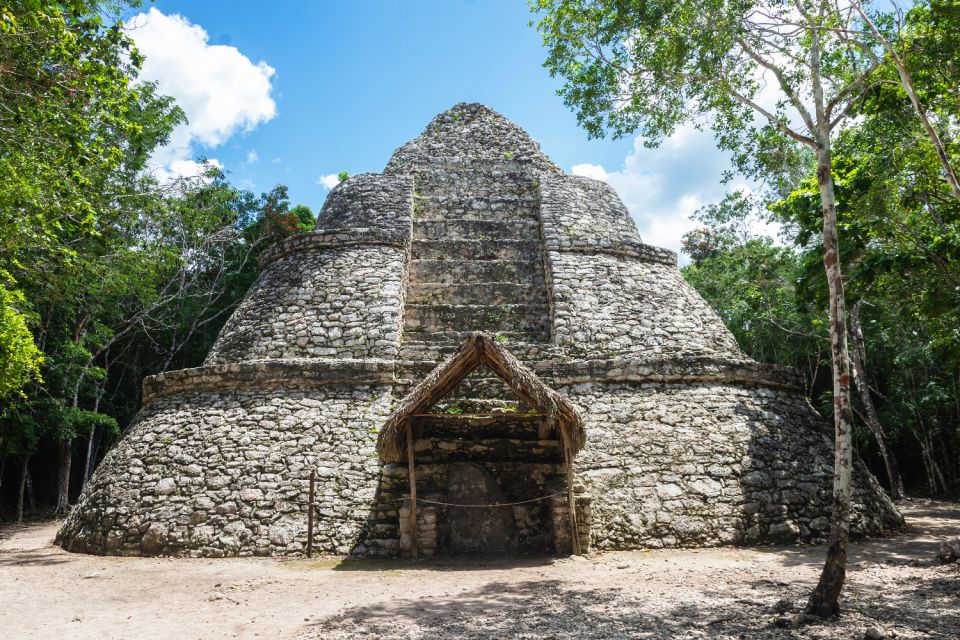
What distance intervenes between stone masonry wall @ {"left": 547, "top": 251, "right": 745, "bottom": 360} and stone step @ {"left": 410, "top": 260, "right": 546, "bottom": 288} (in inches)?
23.0

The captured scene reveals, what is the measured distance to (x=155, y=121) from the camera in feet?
49.3

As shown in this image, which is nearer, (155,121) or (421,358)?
(421,358)

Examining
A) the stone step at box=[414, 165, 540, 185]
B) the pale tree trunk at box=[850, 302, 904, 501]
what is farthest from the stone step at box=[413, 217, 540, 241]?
the pale tree trunk at box=[850, 302, 904, 501]

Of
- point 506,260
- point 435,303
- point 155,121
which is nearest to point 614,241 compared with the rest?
point 506,260

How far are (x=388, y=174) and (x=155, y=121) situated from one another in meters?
6.60

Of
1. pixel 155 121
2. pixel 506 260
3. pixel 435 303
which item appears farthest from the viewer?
pixel 155 121

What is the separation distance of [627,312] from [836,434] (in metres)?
5.76

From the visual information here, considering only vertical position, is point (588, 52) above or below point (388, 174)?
below

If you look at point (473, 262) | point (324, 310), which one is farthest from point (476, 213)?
point (324, 310)

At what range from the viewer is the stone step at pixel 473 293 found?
10.9 metres

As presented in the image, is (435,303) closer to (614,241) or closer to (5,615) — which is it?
(614,241)

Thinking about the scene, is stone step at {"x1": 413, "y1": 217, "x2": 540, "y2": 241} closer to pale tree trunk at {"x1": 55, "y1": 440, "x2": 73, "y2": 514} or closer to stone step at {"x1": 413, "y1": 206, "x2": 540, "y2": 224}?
stone step at {"x1": 413, "y1": 206, "x2": 540, "y2": 224}

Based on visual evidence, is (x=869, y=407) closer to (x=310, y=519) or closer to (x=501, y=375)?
(x=501, y=375)

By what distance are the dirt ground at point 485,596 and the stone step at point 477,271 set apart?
571 centimetres
